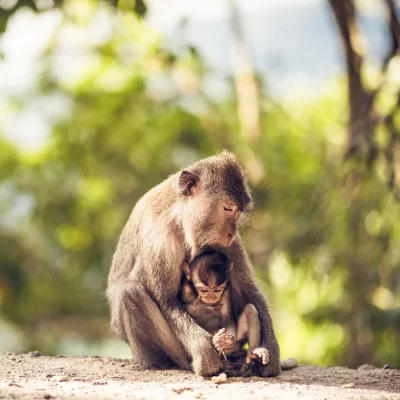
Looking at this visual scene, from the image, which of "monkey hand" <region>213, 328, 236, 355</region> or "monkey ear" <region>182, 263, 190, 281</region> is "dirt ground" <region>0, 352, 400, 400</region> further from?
"monkey ear" <region>182, 263, 190, 281</region>

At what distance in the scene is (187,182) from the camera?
7.40m

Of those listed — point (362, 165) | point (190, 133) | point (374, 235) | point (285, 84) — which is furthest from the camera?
point (285, 84)

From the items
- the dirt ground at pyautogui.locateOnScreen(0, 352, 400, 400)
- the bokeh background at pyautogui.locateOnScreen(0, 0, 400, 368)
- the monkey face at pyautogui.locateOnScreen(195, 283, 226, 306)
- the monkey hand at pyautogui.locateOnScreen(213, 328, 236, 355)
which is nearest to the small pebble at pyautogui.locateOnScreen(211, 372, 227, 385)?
the dirt ground at pyautogui.locateOnScreen(0, 352, 400, 400)

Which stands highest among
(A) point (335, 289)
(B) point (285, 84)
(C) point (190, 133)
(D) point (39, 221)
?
(B) point (285, 84)

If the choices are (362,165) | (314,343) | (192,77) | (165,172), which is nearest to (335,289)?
(314,343)

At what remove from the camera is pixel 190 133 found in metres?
19.9

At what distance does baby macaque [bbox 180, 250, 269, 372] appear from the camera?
723 centimetres

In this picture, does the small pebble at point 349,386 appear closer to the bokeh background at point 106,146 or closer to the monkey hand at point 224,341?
the monkey hand at point 224,341

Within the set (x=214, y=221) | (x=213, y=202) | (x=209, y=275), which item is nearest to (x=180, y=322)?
(x=209, y=275)

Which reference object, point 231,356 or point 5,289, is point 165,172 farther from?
point 231,356

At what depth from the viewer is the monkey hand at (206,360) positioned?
22.6 ft

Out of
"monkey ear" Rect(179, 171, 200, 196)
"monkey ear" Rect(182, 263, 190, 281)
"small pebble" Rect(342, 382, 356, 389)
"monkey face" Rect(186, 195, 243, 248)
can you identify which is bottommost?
"small pebble" Rect(342, 382, 356, 389)

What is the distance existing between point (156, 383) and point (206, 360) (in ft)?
1.87

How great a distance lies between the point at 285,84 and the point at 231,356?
1957 centimetres
